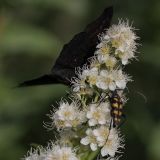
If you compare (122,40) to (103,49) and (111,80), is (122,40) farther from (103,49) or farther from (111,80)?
(111,80)

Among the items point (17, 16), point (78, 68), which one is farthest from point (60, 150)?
point (17, 16)

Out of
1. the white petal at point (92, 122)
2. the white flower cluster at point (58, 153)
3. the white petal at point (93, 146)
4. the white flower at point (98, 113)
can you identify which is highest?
the white flower at point (98, 113)

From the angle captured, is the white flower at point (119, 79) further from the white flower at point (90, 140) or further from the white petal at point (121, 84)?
the white flower at point (90, 140)

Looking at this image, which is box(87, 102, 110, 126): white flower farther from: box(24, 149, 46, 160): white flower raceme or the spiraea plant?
box(24, 149, 46, 160): white flower raceme

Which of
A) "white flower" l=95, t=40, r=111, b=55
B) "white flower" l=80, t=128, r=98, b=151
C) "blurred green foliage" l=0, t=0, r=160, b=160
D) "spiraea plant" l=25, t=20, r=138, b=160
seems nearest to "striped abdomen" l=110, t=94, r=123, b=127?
"spiraea plant" l=25, t=20, r=138, b=160

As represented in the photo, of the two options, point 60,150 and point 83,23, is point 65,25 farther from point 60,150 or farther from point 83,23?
point 60,150

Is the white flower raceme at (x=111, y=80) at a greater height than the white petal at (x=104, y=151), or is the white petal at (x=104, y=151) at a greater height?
the white flower raceme at (x=111, y=80)

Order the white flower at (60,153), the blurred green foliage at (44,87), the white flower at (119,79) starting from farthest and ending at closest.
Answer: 1. the blurred green foliage at (44,87)
2. the white flower at (119,79)
3. the white flower at (60,153)

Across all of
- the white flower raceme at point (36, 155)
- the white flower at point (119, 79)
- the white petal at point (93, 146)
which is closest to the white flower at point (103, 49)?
the white flower at point (119, 79)
